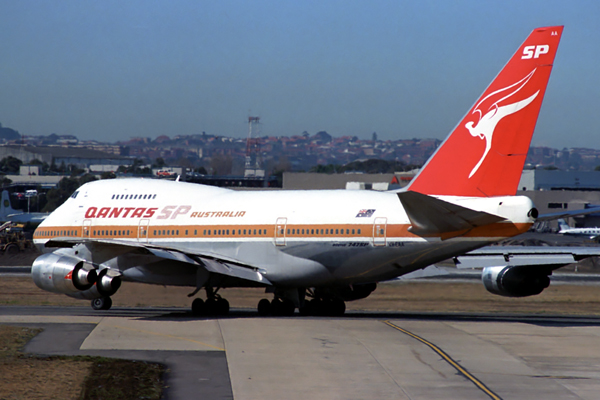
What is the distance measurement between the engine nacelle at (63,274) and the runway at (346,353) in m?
1.70

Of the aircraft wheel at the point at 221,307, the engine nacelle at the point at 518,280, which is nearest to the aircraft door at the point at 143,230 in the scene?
the aircraft wheel at the point at 221,307

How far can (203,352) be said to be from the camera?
1898 centimetres

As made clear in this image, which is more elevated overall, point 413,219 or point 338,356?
point 413,219

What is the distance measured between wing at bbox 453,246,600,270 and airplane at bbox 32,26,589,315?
84mm

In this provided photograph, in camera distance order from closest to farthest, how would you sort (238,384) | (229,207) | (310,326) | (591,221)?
(238,384)
(310,326)
(229,207)
(591,221)

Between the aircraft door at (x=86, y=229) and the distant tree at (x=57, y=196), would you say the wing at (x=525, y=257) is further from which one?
the distant tree at (x=57, y=196)

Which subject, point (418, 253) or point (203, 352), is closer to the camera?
point (203, 352)

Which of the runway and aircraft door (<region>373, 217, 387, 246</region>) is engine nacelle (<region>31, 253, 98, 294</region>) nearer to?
the runway

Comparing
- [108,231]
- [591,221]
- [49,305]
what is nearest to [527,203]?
[108,231]

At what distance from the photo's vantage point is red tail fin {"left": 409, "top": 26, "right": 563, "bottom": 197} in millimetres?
24172

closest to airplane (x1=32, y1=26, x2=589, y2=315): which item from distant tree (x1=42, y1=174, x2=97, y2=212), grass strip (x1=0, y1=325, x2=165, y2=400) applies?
grass strip (x1=0, y1=325, x2=165, y2=400)

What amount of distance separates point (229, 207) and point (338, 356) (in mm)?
12254

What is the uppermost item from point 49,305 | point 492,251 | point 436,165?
point 436,165

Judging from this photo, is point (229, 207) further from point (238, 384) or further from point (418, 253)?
point (238, 384)
